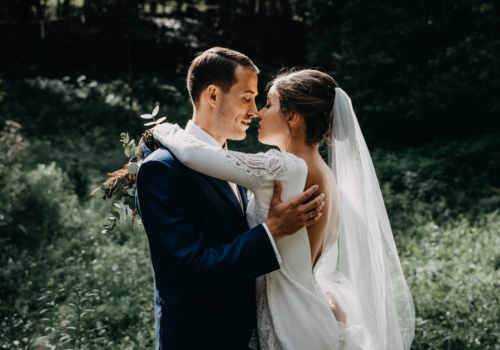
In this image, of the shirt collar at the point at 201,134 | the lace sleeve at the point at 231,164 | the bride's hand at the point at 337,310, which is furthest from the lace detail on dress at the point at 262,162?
the bride's hand at the point at 337,310

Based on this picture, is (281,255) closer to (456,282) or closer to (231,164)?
(231,164)

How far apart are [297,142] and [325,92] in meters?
0.33

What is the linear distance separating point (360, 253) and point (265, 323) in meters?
0.70

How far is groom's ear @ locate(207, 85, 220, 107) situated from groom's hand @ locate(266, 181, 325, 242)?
640mm

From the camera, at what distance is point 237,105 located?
7.54ft

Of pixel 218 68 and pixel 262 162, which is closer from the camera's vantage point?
pixel 262 162

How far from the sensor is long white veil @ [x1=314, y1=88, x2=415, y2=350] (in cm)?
223

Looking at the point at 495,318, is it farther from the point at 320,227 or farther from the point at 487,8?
the point at 487,8

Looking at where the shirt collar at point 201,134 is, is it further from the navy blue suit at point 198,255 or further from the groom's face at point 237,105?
the navy blue suit at point 198,255

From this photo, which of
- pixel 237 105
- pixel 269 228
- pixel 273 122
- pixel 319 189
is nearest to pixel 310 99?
pixel 273 122

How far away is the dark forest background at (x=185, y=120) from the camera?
4.43 meters

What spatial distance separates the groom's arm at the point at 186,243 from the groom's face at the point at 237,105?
54cm

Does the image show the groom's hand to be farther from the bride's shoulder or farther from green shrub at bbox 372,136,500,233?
green shrub at bbox 372,136,500,233

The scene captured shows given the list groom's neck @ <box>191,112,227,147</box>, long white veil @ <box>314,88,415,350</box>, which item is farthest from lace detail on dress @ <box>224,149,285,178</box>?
long white veil @ <box>314,88,415,350</box>
